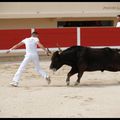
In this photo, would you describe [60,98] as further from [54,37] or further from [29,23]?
→ [29,23]

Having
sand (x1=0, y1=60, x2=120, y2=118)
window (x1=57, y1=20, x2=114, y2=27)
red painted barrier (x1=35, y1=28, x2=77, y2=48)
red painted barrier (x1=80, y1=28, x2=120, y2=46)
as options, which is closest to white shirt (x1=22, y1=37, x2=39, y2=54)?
sand (x1=0, y1=60, x2=120, y2=118)

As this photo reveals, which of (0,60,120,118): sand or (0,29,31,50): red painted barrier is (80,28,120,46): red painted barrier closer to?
(0,29,31,50): red painted barrier

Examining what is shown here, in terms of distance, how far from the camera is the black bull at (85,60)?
11484 millimetres

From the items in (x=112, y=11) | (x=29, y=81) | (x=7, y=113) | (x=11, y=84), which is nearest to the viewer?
(x=7, y=113)

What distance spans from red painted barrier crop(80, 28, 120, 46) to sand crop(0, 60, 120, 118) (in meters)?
4.96

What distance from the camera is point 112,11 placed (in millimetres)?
24328

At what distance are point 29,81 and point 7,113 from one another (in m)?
4.30

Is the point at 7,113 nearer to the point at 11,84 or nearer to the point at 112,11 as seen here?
the point at 11,84

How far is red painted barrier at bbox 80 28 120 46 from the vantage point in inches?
717

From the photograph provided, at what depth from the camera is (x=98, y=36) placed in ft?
59.8

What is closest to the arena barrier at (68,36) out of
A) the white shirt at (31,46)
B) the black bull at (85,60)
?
the black bull at (85,60)

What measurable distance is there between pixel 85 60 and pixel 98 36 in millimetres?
6823

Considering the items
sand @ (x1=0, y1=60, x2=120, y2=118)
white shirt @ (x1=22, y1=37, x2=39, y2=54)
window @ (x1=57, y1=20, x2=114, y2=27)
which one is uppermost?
white shirt @ (x1=22, y1=37, x2=39, y2=54)

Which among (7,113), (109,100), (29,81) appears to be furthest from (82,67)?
(7,113)
